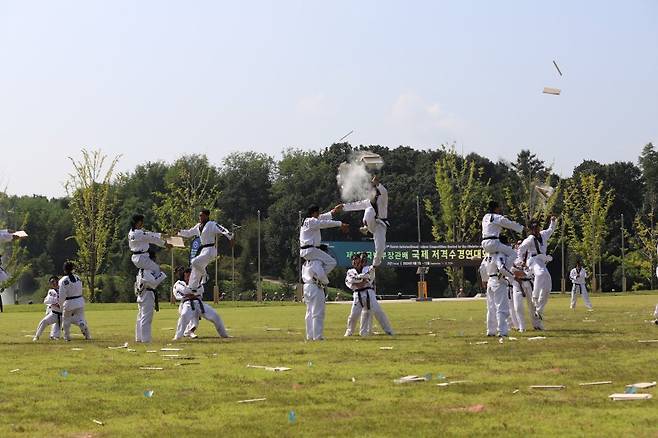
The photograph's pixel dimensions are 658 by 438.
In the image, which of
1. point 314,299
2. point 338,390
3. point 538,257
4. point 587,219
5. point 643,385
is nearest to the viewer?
point 643,385

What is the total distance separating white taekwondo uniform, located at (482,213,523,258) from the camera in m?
25.4

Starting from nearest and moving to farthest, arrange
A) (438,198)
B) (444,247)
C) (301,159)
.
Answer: (444,247) → (438,198) → (301,159)

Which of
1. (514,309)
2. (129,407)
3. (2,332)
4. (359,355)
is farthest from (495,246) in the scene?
(2,332)

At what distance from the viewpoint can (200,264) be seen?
1065 inches

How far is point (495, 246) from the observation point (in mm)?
25547

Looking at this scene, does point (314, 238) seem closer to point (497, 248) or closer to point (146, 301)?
point (497, 248)

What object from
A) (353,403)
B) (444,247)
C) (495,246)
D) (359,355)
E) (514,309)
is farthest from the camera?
(444,247)

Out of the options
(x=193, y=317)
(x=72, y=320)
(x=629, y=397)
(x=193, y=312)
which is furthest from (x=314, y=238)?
(x=629, y=397)

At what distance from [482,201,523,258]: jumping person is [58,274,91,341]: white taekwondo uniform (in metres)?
11.1

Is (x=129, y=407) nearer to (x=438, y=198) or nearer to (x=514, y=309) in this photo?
(x=514, y=309)

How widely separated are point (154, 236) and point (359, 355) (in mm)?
8387

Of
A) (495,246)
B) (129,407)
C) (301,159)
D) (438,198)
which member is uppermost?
(301,159)

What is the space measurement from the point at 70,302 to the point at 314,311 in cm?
742

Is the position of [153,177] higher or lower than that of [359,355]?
higher
